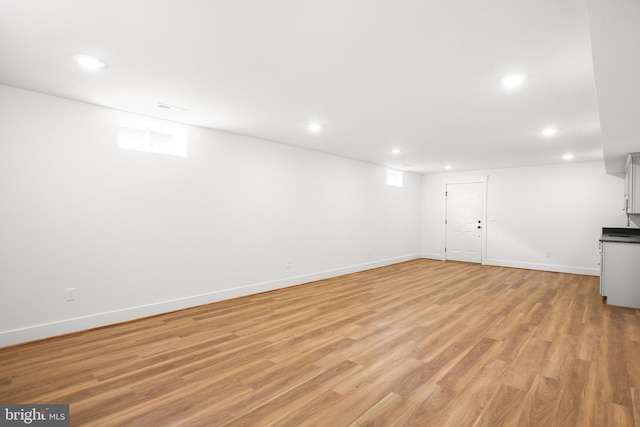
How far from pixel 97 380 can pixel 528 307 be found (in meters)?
5.01

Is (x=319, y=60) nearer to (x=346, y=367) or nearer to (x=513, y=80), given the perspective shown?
(x=513, y=80)

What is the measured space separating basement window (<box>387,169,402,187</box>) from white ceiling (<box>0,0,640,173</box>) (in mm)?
3800

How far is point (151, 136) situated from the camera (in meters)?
4.06

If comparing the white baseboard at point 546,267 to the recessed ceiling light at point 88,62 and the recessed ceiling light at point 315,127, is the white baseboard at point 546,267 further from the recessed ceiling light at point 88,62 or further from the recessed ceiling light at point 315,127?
the recessed ceiling light at point 88,62

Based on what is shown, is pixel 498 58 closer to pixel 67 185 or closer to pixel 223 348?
pixel 223 348

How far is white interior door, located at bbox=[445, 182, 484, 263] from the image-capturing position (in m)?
8.09

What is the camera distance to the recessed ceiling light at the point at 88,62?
2.40m

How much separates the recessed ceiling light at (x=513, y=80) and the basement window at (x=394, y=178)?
207 inches

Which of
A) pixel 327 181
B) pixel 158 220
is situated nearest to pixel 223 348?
pixel 158 220

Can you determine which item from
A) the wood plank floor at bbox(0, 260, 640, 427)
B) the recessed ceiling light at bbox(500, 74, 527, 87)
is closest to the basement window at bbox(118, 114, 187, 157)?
the wood plank floor at bbox(0, 260, 640, 427)

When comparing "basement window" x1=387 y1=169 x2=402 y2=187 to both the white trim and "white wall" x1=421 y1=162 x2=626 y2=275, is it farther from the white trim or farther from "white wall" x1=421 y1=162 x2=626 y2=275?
the white trim

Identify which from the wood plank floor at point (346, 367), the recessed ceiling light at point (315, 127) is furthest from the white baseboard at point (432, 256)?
the recessed ceiling light at point (315, 127)

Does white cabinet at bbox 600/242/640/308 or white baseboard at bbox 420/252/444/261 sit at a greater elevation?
white cabinet at bbox 600/242/640/308

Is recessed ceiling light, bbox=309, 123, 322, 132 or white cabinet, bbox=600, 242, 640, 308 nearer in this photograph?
recessed ceiling light, bbox=309, 123, 322, 132
